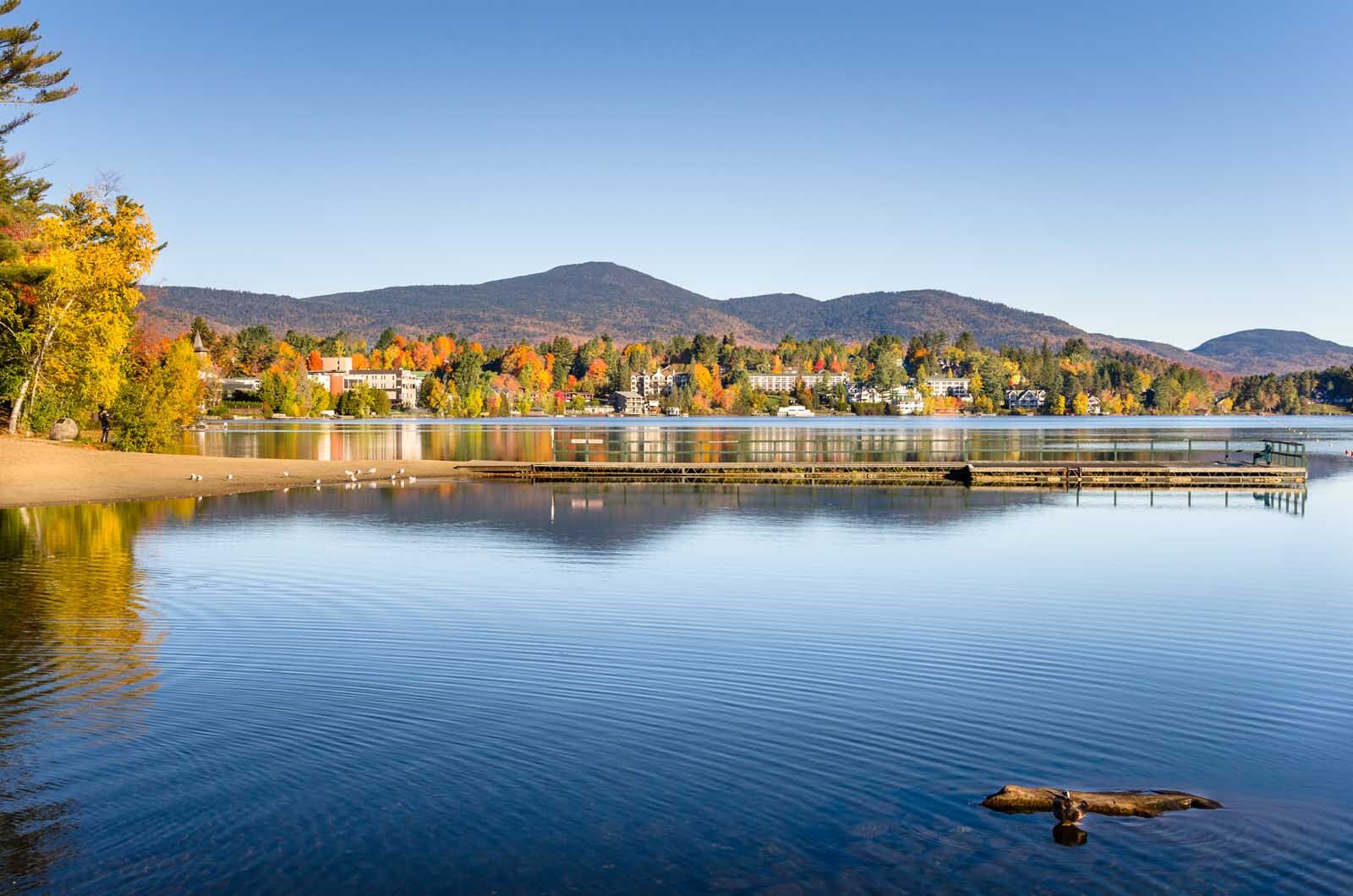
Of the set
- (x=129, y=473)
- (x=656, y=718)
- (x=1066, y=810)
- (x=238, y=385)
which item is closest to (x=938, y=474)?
(x=129, y=473)

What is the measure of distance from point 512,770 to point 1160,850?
545 cm

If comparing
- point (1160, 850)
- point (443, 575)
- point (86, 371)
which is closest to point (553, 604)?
point (443, 575)

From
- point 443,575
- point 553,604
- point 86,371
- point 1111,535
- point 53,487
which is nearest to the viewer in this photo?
point 553,604

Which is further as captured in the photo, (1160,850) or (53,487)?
(53,487)

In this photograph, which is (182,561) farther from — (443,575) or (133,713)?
(133,713)

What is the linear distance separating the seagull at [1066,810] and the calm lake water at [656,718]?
0.19m

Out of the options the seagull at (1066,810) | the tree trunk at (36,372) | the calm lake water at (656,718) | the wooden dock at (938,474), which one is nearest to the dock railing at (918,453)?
the wooden dock at (938,474)

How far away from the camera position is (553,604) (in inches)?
762

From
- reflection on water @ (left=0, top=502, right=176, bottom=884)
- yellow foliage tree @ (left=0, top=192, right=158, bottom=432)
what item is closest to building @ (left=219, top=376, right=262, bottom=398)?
yellow foliage tree @ (left=0, top=192, right=158, bottom=432)

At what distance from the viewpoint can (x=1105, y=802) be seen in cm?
933

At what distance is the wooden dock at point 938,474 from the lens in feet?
160

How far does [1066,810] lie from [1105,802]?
0.56 meters

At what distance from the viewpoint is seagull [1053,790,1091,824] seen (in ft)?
29.3

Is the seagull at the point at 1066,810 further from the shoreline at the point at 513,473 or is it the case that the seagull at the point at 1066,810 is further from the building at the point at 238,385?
the building at the point at 238,385
